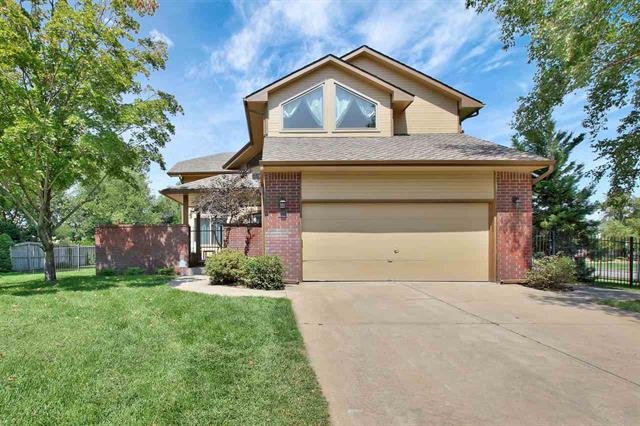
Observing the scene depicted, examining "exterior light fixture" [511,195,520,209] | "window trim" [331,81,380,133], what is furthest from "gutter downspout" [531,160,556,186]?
"window trim" [331,81,380,133]

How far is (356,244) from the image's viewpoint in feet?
32.5

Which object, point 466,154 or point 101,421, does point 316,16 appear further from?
point 101,421

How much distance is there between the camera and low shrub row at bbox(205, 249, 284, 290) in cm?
862

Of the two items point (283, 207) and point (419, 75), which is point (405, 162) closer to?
point (283, 207)

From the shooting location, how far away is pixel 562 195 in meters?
14.9

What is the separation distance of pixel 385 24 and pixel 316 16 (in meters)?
2.49

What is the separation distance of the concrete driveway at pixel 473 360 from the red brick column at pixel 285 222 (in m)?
2.23

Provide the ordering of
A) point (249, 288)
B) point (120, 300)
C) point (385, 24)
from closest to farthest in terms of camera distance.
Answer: point (120, 300), point (249, 288), point (385, 24)

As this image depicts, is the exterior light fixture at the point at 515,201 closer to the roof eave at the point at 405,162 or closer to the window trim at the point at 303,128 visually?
the roof eave at the point at 405,162

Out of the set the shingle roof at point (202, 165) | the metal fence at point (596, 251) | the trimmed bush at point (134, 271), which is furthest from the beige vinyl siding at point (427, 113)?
the trimmed bush at point (134, 271)

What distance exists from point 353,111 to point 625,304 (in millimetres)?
9181

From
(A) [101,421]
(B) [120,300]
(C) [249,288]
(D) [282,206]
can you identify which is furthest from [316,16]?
(A) [101,421]

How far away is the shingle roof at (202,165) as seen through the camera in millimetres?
17938

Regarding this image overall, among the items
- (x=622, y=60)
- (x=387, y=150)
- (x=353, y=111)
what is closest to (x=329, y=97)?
(x=353, y=111)
